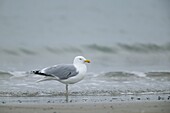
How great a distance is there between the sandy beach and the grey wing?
1.80m

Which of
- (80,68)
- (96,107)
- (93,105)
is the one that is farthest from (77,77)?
(96,107)

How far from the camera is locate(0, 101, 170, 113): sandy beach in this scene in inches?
225

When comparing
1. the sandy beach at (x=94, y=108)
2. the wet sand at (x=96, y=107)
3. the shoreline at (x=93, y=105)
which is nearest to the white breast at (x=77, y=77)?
the shoreline at (x=93, y=105)

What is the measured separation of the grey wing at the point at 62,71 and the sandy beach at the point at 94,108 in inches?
70.8

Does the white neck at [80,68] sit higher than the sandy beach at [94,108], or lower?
higher

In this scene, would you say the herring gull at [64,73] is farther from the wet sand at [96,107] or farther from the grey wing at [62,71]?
the wet sand at [96,107]

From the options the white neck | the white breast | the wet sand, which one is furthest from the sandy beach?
the white neck

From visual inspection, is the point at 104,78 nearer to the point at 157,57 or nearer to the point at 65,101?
the point at 65,101

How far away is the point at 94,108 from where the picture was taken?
598 cm

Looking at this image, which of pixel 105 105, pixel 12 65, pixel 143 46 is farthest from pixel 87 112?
pixel 143 46

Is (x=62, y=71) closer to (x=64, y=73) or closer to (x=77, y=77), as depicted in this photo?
(x=64, y=73)

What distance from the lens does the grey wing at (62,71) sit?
823cm

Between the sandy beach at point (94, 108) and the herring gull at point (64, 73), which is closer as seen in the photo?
the sandy beach at point (94, 108)

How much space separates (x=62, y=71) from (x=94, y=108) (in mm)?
2439
